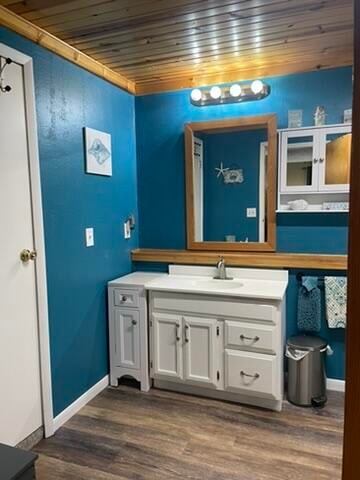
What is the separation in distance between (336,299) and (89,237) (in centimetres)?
179

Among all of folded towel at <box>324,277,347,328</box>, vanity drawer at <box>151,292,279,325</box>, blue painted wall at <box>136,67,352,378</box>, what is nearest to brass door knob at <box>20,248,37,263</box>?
vanity drawer at <box>151,292,279,325</box>

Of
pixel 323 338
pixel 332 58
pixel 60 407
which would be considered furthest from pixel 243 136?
pixel 60 407

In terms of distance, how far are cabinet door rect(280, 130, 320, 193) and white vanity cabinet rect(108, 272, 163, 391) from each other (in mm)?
1334

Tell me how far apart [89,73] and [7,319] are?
5.63 feet

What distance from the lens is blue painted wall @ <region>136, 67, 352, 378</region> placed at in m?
2.58

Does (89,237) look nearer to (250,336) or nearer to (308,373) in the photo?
(250,336)

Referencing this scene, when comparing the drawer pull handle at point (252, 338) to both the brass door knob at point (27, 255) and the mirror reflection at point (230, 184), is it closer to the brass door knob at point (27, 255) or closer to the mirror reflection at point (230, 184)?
the mirror reflection at point (230, 184)

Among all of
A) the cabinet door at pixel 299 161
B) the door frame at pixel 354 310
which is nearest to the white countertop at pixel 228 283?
the cabinet door at pixel 299 161

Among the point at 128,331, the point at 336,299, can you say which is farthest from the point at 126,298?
the point at 336,299

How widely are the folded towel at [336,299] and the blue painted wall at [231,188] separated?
25.0 inches

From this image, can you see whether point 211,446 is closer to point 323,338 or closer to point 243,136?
point 323,338

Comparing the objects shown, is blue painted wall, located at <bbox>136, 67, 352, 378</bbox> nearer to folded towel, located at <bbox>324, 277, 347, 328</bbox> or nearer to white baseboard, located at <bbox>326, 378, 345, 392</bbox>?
white baseboard, located at <bbox>326, 378, 345, 392</bbox>

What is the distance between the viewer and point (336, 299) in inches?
99.9

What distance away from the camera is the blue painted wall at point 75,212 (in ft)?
7.04
